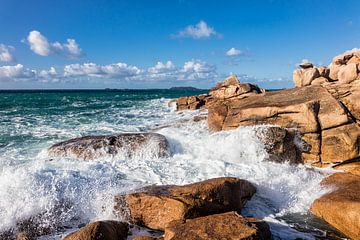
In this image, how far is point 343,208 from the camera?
626cm

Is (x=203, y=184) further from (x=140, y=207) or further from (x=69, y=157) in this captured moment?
(x=69, y=157)

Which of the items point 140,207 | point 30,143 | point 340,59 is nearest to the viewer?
point 140,207

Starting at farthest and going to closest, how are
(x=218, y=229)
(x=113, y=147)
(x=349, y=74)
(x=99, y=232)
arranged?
(x=349, y=74), (x=113, y=147), (x=99, y=232), (x=218, y=229)

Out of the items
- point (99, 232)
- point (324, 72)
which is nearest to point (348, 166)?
point (99, 232)

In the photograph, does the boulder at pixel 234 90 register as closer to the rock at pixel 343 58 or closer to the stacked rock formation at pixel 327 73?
the stacked rock formation at pixel 327 73

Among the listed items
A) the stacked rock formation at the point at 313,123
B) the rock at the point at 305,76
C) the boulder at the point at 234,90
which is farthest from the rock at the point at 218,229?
the boulder at the point at 234,90

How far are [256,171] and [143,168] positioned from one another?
141 inches

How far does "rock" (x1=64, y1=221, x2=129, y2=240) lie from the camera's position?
500 centimetres

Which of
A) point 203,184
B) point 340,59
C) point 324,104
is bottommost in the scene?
point 203,184

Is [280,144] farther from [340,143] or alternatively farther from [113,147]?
[113,147]

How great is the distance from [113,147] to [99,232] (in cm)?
619

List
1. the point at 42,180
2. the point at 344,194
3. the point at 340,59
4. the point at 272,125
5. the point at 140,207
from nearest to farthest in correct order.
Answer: the point at 140,207 → the point at 344,194 → the point at 42,180 → the point at 272,125 → the point at 340,59

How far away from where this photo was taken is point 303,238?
5887 millimetres

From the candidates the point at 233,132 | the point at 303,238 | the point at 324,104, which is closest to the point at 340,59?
the point at 324,104
